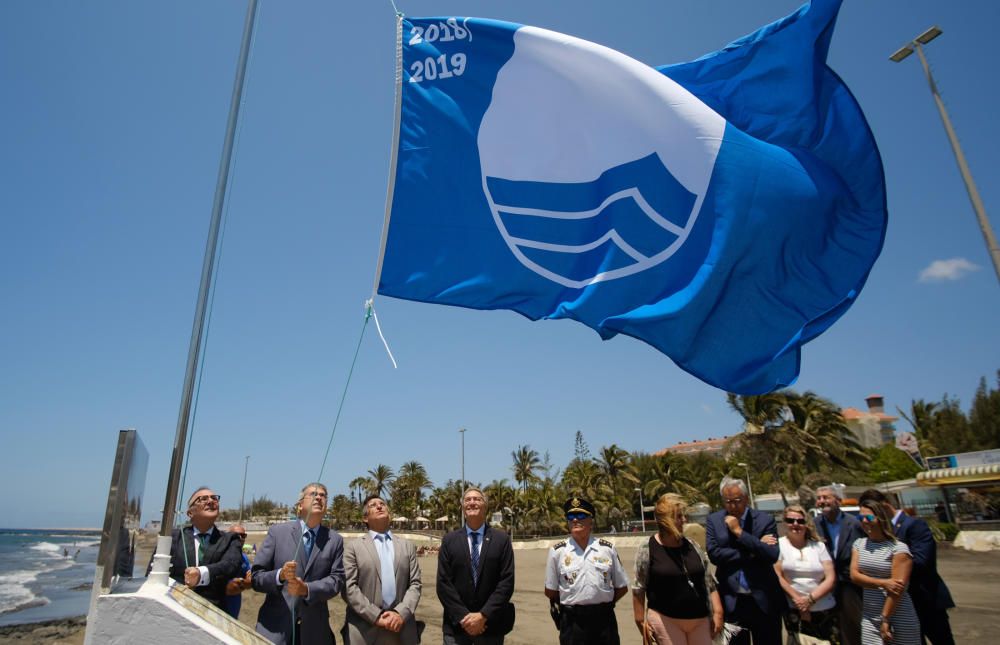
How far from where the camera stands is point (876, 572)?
4949 mm

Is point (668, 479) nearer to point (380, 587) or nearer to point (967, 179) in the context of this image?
point (967, 179)

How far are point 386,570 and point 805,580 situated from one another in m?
3.58

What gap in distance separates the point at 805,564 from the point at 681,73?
15.1 feet

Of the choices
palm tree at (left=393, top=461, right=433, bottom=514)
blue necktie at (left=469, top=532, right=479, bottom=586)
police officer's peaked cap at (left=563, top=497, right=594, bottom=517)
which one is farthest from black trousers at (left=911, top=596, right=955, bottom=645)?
palm tree at (left=393, top=461, right=433, bottom=514)

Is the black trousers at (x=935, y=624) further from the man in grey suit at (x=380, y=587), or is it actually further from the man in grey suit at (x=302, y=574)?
the man in grey suit at (x=302, y=574)

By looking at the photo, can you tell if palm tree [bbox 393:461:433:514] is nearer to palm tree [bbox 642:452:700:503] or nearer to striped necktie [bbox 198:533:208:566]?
palm tree [bbox 642:452:700:503]

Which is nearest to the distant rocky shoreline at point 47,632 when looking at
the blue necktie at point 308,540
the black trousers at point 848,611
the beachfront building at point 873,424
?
the blue necktie at point 308,540

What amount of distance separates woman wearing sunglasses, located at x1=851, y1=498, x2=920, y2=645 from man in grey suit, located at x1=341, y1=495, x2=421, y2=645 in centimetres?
370

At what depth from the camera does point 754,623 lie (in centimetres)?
486

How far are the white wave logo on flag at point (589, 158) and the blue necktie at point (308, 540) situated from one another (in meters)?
2.86

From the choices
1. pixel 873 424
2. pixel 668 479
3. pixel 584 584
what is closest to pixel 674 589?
pixel 584 584

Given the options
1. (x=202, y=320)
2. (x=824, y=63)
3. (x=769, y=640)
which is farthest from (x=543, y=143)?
(x=769, y=640)

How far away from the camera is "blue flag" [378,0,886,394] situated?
496 cm

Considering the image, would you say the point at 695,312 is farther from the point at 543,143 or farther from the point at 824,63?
the point at 824,63
